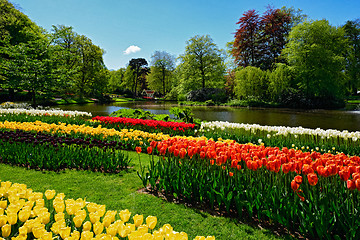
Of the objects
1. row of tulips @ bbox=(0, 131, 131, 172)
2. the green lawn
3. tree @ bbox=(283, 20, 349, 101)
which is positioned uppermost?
tree @ bbox=(283, 20, 349, 101)

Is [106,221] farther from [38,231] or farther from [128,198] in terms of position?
[128,198]

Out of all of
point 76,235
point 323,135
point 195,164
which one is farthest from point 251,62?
point 76,235

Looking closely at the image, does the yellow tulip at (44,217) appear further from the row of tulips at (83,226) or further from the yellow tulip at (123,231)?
the yellow tulip at (123,231)

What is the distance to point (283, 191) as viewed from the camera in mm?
3014

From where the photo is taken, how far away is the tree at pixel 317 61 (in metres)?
26.3

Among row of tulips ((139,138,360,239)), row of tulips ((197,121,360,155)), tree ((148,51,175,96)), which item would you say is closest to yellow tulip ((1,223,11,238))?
row of tulips ((139,138,360,239))

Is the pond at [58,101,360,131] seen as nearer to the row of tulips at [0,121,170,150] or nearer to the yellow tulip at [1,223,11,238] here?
the row of tulips at [0,121,170,150]

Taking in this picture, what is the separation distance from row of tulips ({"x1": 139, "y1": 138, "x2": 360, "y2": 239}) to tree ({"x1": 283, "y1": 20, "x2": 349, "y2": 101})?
2756 centimetres

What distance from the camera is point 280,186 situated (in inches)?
113

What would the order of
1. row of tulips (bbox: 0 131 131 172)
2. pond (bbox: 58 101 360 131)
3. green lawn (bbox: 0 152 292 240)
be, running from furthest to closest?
pond (bbox: 58 101 360 131) → row of tulips (bbox: 0 131 131 172) → green lawn (bbox: 0 152 292 240)

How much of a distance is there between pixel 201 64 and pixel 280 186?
38.9 m

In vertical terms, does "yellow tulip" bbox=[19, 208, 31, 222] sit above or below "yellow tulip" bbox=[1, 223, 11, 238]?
above

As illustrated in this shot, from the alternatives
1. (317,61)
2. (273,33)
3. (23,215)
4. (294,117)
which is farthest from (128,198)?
(273,33)

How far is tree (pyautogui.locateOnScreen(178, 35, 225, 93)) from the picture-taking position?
40094mm
